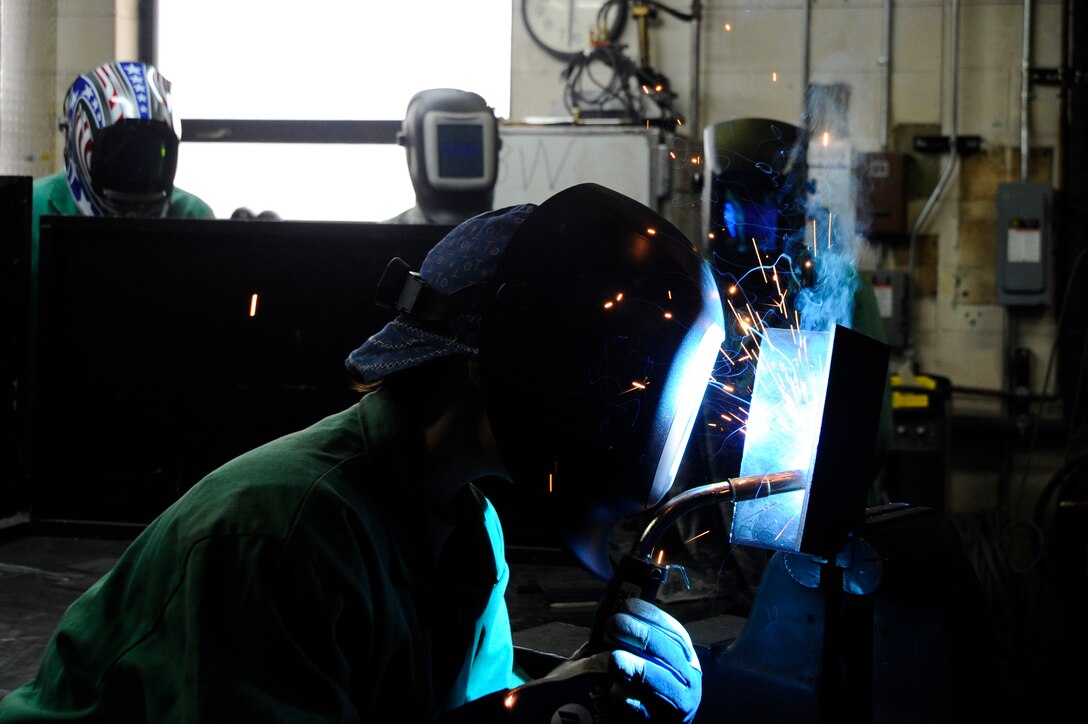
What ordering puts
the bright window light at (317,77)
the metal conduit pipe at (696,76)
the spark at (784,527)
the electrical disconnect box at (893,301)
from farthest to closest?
the bright window light at (317,77) < the metal conduit pipe at (696,76) < the electrical disconnect box at (893,301) < the spark at (784,527)

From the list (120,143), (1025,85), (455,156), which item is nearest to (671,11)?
(1025,85)

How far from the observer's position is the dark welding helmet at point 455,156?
3.41 metres

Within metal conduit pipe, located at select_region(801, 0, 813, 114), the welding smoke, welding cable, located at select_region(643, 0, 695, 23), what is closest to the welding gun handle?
the welding smoke

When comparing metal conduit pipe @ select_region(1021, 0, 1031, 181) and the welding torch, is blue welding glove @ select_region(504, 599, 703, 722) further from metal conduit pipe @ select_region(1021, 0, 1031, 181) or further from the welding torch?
metal conduit pipe @ select_region(1021, 0, 1031, 181)

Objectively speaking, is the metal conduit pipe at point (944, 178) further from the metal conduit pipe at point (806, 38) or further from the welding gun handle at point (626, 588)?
the welding gun handle at point (626, 588)

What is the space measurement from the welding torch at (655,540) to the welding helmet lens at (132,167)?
2.42 metres

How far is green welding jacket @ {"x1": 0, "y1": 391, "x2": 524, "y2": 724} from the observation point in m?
0.90

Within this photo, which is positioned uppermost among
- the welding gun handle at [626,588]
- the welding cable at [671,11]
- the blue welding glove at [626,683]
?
the welding cable at [671,11]

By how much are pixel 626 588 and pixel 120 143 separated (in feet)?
8.28

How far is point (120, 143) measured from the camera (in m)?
3.06

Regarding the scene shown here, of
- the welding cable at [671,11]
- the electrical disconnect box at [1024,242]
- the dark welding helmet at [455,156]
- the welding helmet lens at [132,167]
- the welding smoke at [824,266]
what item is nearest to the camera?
→ the welding smoke at [824,266]

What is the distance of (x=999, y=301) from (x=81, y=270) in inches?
161

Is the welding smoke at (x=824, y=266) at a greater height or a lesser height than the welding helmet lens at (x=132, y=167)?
lesser

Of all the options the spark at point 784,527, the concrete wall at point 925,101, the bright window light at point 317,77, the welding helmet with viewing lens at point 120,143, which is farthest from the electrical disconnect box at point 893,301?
the spark at point 784,527
